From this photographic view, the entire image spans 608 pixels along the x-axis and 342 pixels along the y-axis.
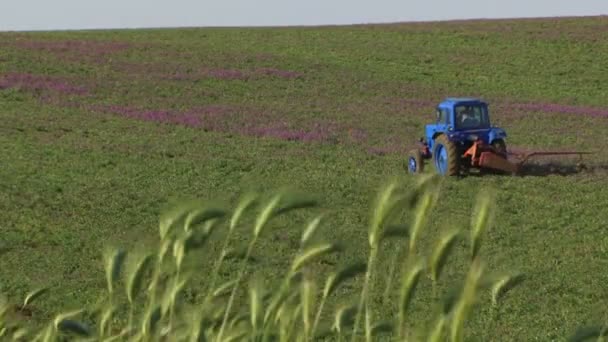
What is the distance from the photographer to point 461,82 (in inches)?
1783

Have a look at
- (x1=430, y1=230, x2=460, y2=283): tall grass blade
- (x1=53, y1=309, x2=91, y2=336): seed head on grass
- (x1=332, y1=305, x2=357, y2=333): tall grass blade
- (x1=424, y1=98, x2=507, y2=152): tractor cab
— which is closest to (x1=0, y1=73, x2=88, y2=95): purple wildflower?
(x1=424, y1=98, x2=507, y2=152): tractor cab

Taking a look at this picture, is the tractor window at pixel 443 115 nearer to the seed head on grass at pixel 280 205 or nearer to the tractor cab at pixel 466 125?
the tractor cab at pixel 466 125

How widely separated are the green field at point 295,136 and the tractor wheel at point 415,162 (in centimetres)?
64

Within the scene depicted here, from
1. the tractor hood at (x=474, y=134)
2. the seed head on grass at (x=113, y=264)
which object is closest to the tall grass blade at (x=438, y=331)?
the seed head on grass at (x=113, y=264)

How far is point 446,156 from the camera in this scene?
22.6m

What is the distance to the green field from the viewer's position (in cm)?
1427

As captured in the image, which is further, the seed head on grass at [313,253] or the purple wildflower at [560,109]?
the purple wildflower at [560,109]

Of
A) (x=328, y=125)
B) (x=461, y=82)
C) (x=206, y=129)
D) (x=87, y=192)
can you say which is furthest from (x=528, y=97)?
(x=87, y=192)

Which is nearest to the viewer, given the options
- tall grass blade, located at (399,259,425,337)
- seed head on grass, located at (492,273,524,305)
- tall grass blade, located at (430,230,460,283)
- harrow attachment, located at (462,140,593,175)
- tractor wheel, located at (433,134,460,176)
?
tall grass blade, located at (399,259,425,337)

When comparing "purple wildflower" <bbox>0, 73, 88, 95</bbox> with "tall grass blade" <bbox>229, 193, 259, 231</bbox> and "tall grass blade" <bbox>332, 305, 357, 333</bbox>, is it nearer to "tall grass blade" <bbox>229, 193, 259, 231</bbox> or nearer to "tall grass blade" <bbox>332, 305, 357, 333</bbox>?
"tall grass blade" <bbox>229, 193, 259, 231</bbox>

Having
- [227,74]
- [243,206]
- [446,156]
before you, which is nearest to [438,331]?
[243,206]

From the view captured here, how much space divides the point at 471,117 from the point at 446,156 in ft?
5.00

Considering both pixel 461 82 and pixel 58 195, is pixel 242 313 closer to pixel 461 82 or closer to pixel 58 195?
pixel 58 195

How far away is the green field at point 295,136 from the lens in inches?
562
